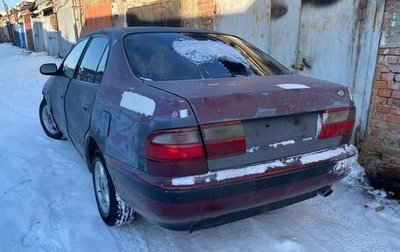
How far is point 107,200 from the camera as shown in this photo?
2723 millimetres

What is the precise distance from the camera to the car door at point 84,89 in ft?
9.35

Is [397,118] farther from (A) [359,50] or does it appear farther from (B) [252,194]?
(B) [252,194]

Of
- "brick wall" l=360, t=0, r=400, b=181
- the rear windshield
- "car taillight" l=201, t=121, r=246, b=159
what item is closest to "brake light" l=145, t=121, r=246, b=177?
"car taillight" l=201, t=121, r=246, b=159

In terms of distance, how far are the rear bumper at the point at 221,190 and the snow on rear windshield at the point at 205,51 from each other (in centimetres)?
93

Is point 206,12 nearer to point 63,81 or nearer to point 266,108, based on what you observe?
point 63,81

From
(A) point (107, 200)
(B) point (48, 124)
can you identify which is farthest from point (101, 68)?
(B) point (48, 124)

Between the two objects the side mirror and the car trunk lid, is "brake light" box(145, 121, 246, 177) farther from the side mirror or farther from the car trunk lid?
the side mirror

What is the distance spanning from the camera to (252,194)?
2.02 meters

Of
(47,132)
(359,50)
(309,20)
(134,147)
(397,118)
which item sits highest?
(309,20)

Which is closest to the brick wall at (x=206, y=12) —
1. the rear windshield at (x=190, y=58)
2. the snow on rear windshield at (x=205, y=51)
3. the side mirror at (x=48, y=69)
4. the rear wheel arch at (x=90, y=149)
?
the side mirror at (x=48, y=69)

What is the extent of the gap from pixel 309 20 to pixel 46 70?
3296mm

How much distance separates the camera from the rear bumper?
6.15 feet

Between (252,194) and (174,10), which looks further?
(174,10)

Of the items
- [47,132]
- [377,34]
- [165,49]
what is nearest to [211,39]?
[165,49]
